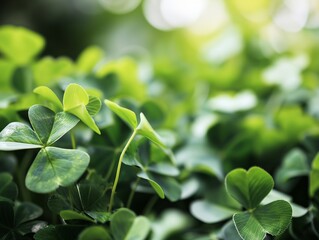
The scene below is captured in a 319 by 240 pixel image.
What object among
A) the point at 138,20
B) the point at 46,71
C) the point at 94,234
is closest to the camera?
the point at 94,234

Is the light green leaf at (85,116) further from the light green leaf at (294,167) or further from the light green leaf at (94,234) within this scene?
the light green leaf at (294,167)

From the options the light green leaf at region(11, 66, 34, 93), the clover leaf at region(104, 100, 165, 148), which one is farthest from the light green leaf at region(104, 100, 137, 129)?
the light green leaf at region(11, 66, 34, 93)

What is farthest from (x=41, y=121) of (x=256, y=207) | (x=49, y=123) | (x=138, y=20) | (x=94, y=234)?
(x=138, y=20)

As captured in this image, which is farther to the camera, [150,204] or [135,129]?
[150,204]

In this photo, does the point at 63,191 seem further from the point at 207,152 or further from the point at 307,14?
the point at 307,14

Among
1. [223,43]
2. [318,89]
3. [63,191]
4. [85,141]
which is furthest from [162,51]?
[63,191]

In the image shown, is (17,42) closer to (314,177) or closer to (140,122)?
(140,122)

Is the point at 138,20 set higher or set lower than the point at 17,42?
lower
